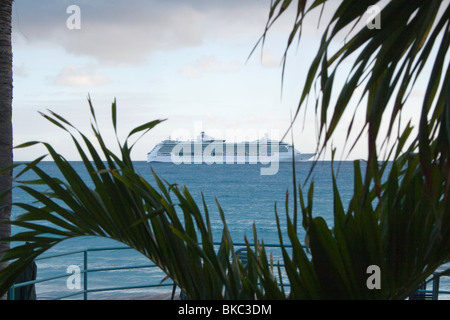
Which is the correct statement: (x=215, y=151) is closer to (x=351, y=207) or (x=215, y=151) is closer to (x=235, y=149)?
(x=235, y=149)

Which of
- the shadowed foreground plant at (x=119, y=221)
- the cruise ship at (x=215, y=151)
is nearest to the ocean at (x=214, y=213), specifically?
the shadowed foreground plant at (x=119, y=221)

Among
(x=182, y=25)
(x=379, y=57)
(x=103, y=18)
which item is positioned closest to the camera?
(x=379, y=57)

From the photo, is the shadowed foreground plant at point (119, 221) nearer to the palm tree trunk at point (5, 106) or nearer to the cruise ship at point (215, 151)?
the palm tree trunk at point (5, 106)

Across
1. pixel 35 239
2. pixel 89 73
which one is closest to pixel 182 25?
pixel 89 73

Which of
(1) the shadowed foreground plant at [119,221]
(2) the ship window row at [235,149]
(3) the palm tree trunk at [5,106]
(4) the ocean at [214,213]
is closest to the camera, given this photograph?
(1) the shadowed foreground plant at [119,221]
